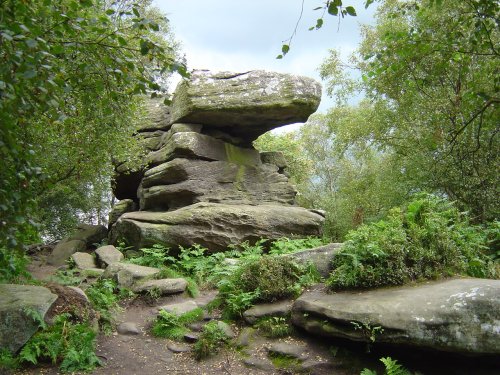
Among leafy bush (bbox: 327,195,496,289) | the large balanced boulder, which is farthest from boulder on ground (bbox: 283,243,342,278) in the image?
the large balanced boulder

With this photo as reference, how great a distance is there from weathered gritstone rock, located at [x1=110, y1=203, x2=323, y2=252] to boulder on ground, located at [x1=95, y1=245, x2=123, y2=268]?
681mm

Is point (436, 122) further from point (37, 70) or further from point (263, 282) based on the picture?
point (37, 70)

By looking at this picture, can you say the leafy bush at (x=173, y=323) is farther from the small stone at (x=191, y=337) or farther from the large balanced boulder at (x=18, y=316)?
the large balanced boulder at (x=18, y=316)

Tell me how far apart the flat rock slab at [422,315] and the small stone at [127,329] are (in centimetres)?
331

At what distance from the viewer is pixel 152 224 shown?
13.7 metres

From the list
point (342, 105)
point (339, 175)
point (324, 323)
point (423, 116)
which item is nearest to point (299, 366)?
point (324, 323)

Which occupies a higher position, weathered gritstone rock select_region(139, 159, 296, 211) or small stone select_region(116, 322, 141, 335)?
weathered gritstone rock select_region(139, 159, 296, 211)

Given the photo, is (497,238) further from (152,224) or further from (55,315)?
(152,224)

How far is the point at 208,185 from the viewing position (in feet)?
50.2

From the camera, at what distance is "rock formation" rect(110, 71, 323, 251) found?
1369cm

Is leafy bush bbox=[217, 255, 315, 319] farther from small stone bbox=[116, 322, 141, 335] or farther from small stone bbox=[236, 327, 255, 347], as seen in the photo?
small stone bbox=[116, 322, 141, 335]

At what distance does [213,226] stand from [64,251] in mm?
6472

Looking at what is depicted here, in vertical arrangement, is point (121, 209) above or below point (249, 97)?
below

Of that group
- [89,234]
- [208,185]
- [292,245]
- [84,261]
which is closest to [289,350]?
[292,245]
